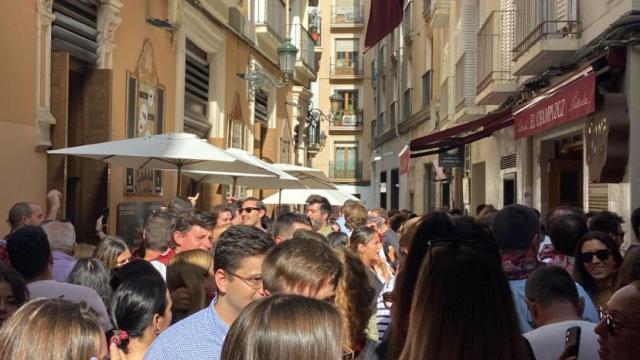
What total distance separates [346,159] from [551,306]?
164 feet

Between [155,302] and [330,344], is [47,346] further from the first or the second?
[155,302]

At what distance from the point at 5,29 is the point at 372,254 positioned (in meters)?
4.51

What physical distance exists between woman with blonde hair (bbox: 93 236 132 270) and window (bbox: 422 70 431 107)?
69.1 feet

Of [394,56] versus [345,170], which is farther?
[345,170]

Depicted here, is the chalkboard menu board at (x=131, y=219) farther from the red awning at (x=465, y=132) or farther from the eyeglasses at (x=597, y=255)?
the eyeglasses at (x=597, y=255)

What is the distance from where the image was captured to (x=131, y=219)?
11.6 metres

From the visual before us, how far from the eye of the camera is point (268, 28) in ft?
71.1

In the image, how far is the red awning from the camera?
47.2 ft

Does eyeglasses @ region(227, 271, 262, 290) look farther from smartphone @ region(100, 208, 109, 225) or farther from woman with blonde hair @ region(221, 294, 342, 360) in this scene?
smartphone @ region(100, 208, 109, 225)

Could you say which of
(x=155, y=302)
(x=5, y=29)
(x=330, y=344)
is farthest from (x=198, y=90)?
(x=330, y=344)

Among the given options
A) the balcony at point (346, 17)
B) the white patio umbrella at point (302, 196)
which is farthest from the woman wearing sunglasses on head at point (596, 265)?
the balcony at point (346, 17)

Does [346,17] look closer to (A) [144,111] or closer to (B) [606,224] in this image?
(A) [144,111]

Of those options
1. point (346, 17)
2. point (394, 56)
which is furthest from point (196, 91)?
point (346, 17)

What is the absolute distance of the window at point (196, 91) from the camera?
15648mm
